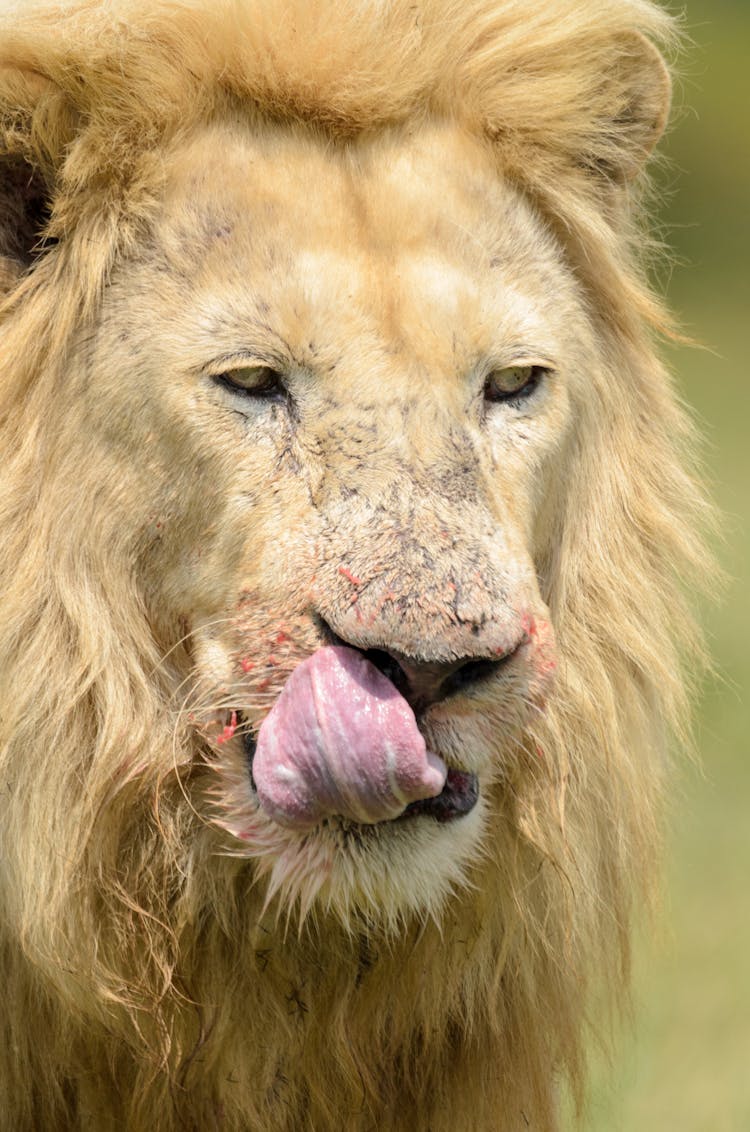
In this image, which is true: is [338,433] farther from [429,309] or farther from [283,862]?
[283,862]

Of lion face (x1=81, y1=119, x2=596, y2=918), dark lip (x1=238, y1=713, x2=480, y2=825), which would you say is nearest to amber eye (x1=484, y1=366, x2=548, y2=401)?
lion face (x1=81, y1=119, x2=596, y2=918)

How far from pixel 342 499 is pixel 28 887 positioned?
30.1 inches

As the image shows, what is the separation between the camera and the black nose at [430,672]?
232 cm

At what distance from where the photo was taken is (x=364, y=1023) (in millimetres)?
2832

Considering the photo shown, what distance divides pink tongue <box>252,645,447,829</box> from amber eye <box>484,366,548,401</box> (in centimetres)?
55

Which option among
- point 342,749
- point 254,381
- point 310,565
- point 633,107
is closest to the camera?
point 342,749

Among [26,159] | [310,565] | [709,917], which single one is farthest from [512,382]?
[709,917]

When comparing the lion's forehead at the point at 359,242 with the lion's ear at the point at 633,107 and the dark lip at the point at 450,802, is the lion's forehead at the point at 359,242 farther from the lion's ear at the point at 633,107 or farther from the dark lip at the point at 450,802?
the dark lip at the point at 450,802

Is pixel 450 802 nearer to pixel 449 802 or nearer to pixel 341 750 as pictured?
pixel 449 802

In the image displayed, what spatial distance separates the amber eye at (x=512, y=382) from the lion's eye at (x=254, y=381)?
1.07 feet

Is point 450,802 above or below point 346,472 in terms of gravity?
below

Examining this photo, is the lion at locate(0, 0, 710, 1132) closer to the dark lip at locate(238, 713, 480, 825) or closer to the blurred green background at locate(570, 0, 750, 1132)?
the dark lip at locate(238, 713, 480, 825)

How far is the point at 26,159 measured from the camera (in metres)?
2.68

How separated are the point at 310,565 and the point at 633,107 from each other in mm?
1175
